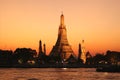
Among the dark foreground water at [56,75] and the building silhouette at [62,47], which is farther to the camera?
the building silhouette at [62,47]

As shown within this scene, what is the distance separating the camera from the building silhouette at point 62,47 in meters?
182

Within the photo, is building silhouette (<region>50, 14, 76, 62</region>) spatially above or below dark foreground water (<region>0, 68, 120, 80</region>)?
above

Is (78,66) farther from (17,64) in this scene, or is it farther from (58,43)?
(17,64)

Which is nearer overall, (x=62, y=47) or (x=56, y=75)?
(x=56, y=75)

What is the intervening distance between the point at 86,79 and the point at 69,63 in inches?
4128

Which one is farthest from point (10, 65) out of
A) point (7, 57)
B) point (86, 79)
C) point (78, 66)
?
point (86, 79)

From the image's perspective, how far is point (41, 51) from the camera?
635ft

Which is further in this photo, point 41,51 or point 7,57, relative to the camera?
point 41,51

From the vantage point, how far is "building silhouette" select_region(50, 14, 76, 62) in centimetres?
18250

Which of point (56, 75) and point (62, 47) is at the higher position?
point (62, 47)

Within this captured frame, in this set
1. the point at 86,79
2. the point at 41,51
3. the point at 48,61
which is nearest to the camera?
the point at 86,79

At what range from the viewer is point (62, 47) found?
7156 inches

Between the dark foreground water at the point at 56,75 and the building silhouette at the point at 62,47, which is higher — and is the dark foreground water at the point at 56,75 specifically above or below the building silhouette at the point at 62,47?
below

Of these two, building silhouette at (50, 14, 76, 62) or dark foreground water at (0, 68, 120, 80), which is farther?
building silhouette at (50, 14, 76, 62)
